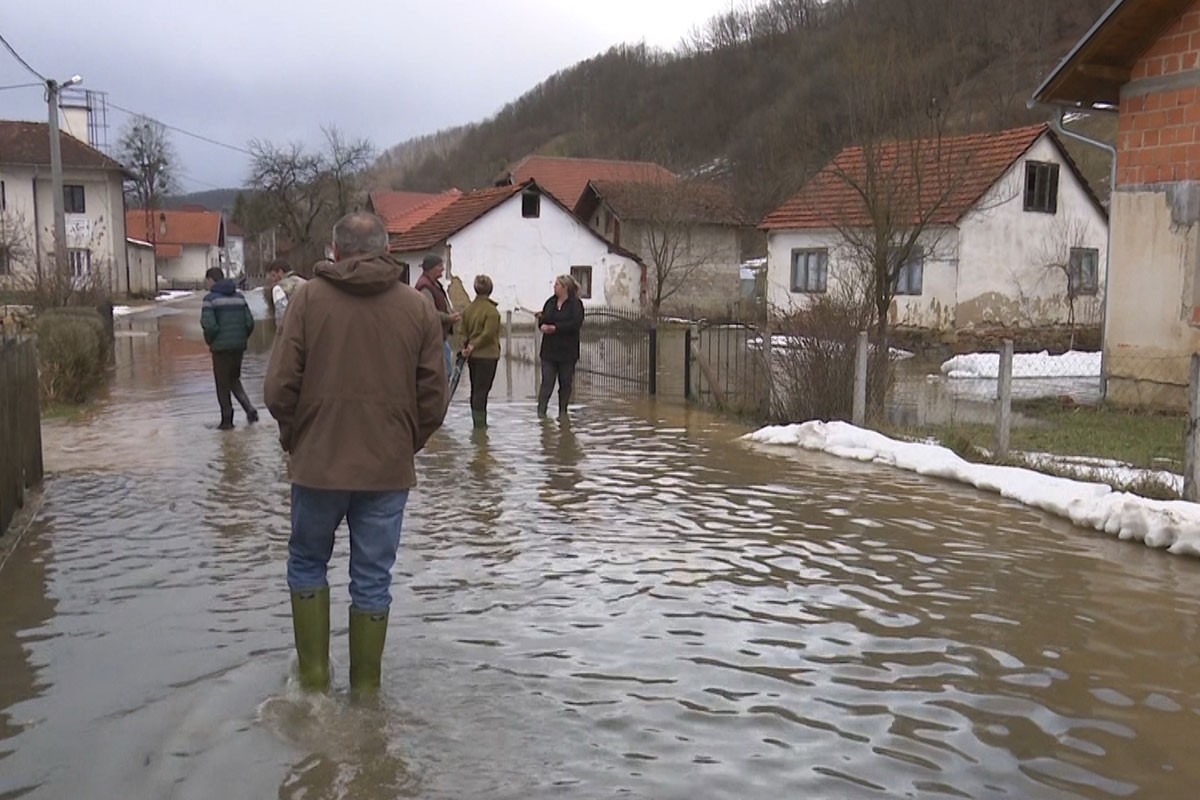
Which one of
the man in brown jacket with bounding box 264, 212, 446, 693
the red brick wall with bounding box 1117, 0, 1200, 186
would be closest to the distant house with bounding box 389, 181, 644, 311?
the red brick wall with bounding box 1117, 0, 1200, 186

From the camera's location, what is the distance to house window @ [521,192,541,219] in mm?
38625

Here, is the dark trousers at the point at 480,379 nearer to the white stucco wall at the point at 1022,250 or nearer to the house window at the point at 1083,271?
the white stucco wall at the point at 1022,250

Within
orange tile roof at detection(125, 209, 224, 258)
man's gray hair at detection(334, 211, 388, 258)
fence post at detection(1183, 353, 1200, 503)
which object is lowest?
fence post at detection(1183, 353, 1200, 503)

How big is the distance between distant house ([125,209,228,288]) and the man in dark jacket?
81084 millimetres

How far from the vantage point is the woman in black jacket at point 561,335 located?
12047mm

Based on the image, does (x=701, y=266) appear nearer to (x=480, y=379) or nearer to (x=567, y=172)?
(x=567, y=172)

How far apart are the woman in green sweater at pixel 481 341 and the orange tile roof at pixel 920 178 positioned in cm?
1094

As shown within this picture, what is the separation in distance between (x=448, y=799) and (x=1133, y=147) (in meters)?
14.0

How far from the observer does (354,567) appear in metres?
4.43

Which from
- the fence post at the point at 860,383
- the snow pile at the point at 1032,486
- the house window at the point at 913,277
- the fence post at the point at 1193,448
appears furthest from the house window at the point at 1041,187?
the fence post at the point at 1193,448

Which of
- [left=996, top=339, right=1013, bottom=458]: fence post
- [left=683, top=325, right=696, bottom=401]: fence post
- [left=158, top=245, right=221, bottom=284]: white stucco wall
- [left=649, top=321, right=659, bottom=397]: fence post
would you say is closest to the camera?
[left=996, top=339, right=1013, bottom=458]: fence post

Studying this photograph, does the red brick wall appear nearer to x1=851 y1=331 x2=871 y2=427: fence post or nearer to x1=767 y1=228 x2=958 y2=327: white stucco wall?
x1=851 y1=331 x2=871 y2=427: fence post

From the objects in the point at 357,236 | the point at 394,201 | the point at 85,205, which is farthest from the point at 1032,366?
the point at 394,201

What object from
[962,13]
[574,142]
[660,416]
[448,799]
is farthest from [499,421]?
[574,142]
